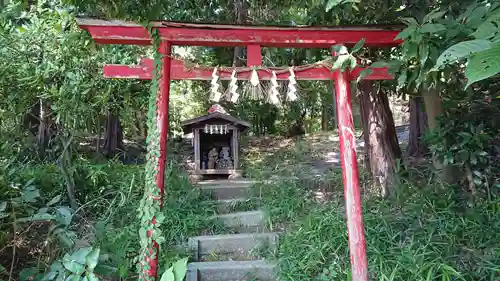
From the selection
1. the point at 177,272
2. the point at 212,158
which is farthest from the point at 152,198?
the point at 212,158

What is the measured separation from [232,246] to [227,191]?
1315 millimetres

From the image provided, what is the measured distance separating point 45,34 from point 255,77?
8.32 ft

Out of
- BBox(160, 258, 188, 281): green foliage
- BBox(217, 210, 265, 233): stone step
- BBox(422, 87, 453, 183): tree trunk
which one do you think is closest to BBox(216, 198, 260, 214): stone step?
BBox(217, 210, 265, 233): stone step

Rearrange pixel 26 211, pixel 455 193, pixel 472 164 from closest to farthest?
pixel 26 211 < pixel 472 164 < pixel 455 193

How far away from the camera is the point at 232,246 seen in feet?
12.7

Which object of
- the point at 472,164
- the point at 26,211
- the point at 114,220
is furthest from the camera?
the point at 114,220

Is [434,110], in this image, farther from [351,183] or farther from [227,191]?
[227,191]

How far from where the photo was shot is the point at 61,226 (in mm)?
3227

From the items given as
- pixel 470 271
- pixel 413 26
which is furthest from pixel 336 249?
pixel 413 26

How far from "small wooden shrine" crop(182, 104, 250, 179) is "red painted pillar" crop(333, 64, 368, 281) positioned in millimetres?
2962

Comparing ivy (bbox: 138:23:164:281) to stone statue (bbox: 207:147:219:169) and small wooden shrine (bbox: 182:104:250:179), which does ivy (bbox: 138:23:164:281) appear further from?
stone statue (bbox: 207:147:219:169)

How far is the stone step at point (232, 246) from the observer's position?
375 centimetres

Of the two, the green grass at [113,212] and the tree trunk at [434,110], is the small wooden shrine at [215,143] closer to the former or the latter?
the green grass at [113,212]

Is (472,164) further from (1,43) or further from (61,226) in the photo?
(1,43)
